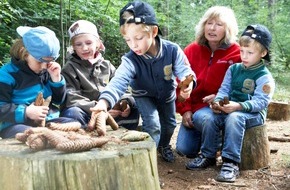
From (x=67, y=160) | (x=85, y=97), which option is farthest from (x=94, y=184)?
(x=85, y=97)

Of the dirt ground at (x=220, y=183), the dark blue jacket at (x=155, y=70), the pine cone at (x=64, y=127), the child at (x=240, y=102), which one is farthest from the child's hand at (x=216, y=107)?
the pine cone at (x=64, y=127)

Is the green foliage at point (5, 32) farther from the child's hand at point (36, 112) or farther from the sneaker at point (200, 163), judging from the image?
the sneaker at point (200, 163)

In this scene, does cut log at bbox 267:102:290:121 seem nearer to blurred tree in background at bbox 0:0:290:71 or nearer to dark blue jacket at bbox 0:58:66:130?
blurred tree in background at bbox 0:0:290:71

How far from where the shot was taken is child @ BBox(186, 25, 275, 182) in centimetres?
359

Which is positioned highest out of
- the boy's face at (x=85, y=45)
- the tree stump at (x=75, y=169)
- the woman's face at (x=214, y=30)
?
the woman's face at (x=214, y=30)

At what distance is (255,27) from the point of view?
12.2 ft

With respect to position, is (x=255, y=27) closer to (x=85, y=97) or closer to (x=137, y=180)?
(x=85, y=97)

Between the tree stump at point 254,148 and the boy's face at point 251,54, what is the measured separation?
65 cm

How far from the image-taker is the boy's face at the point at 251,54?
367cm

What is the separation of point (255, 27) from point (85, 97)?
180cm

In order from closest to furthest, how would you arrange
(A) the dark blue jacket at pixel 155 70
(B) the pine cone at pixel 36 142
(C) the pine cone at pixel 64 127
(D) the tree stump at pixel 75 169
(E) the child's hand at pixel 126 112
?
(D) the tree stump at pixel 75 169
(B) the pine cone at pixel 36 142
(C) the pine cone at pixel 64 127
(A) the dark blue jacket at pixel 155 70
(E) the child's hand at pixel 126 112

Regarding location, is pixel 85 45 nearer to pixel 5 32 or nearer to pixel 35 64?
pixel 35 64

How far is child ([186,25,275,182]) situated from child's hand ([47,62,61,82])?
1549mm

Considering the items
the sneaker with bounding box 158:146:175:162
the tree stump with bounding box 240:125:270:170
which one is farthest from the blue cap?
the tree stump with bounding box 240:125:270:170
